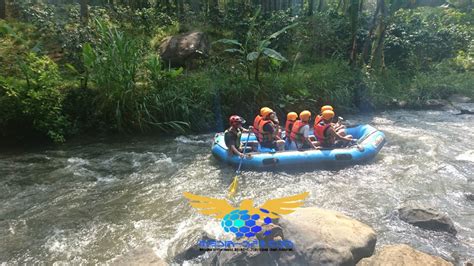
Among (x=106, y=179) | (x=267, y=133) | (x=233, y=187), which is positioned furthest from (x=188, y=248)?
(x=267, y=133)

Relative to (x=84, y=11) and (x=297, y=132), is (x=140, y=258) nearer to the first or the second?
(x=297, y=132)

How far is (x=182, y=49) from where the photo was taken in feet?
34.2

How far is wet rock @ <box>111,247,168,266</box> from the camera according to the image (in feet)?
12.1

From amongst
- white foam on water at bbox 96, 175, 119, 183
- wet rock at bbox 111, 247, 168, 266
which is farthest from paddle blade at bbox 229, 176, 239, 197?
wet rock at bbox 111, 247, 168, 266

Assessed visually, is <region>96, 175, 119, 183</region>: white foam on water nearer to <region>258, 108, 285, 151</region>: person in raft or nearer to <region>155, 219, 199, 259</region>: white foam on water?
<region>155, 219, 199, 259</region>: white foam on water

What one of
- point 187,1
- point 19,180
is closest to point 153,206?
point 19,180

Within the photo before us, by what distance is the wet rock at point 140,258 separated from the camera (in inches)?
146

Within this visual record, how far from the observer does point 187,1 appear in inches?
565

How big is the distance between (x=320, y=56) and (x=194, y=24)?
397 centimetres

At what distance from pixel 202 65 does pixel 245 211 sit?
6.40m

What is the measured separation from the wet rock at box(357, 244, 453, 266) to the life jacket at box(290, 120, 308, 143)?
10.7ft

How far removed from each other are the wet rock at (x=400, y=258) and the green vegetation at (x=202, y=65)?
17.9 ft

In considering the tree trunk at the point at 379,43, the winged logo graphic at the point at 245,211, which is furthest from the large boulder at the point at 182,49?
the winged logo graphic at the point at 245,211

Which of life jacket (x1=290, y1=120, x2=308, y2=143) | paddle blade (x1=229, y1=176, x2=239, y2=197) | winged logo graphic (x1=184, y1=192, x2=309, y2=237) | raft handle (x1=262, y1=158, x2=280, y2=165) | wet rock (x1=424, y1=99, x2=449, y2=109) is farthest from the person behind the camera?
wet rock (x1=424, y1=99, x2=449, y2=109)
